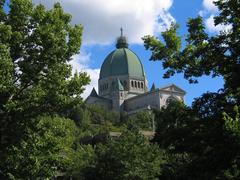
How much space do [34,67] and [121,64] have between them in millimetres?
146137

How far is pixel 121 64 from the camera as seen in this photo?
16375 centimetres

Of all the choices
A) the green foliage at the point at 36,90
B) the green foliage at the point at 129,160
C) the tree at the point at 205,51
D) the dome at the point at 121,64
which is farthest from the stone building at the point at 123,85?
the tree at the point at 205,51

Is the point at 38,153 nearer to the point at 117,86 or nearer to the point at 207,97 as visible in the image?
the point at 207,97

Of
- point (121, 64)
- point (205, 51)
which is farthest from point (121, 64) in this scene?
point (205, 51)

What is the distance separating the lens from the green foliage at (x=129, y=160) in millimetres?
32594

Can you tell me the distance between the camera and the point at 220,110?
1254cm

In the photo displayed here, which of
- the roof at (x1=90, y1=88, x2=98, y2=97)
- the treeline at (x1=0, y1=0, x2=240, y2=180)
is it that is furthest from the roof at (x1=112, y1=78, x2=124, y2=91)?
the treeline at (x1=0, y1=0, x2=240, y2=180)

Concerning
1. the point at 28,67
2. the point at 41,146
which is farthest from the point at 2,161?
the point at 28,67

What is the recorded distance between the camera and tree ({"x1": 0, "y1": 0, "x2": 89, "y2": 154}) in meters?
17.2

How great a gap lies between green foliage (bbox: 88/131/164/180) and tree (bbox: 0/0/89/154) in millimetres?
15302

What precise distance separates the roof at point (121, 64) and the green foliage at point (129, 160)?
415 ft

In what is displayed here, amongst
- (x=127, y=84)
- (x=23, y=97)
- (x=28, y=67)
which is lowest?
(x=23, y=97)

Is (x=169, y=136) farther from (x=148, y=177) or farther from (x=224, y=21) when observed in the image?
(x=148, y=177)

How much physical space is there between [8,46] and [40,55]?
1262mm
